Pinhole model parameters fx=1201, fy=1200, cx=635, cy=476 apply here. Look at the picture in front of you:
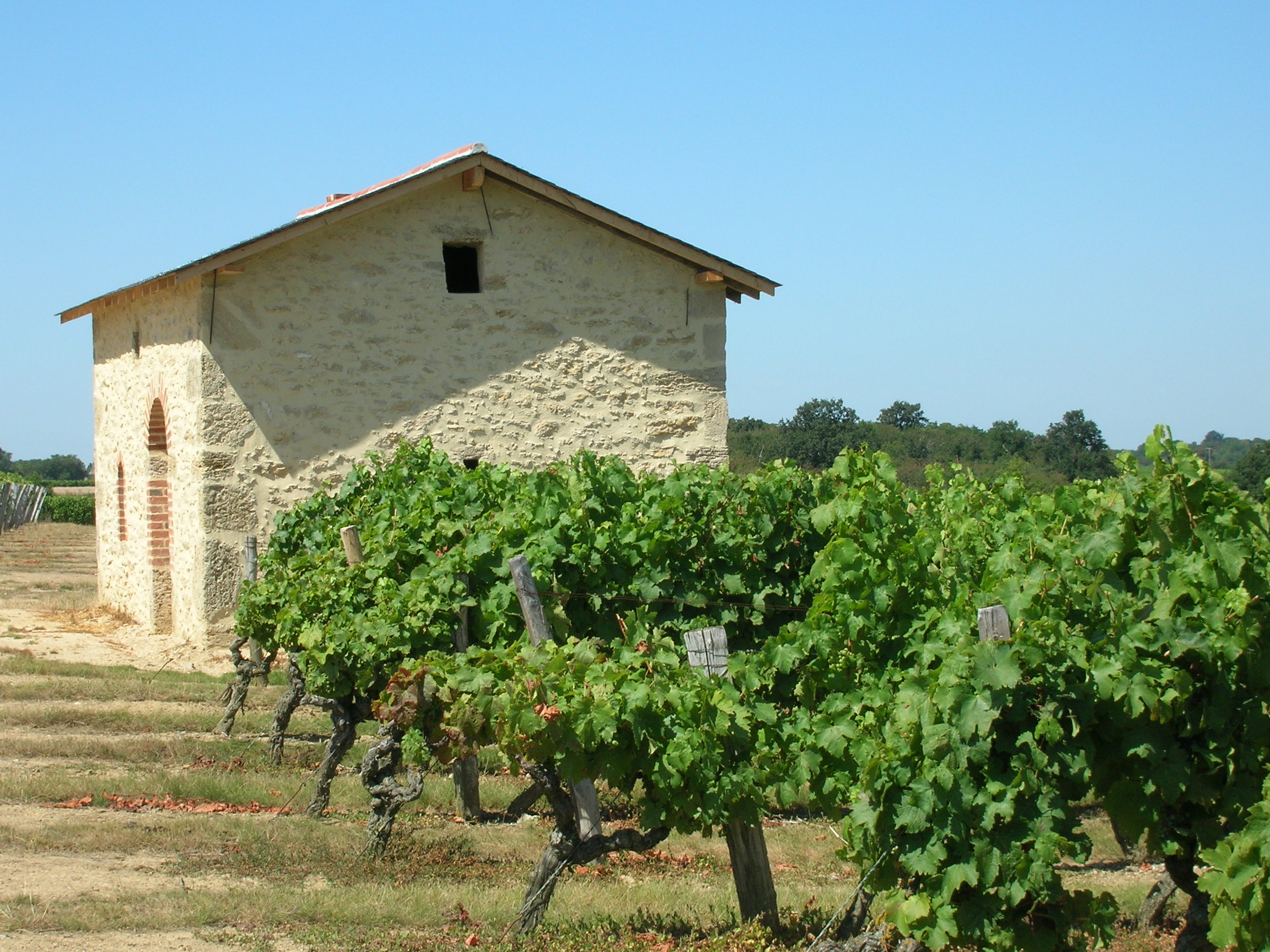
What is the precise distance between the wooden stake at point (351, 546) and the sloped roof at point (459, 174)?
458 cm

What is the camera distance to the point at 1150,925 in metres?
5.29

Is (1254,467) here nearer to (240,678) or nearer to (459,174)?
(459,174)

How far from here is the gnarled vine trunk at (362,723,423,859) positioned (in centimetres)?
568

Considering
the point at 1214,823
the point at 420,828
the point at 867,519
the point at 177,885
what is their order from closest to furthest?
the point at 1214,823 → the point at 867,519 → the point at 177,885 → the point at 420,828

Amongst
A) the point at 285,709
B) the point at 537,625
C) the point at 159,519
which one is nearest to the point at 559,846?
the point at 537,625

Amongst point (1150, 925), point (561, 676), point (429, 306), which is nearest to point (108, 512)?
point (429, 306)

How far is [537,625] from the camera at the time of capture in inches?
201

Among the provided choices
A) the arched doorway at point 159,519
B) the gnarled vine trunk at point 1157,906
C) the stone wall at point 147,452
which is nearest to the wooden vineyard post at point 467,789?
the gnarled vine trunk at point 1157,906

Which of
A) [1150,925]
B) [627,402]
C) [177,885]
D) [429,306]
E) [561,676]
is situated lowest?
[1150,925]

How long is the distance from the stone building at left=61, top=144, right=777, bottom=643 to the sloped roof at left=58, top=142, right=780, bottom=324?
0.08ft

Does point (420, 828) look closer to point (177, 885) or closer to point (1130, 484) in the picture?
point (177, 885)

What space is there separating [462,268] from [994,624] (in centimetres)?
912

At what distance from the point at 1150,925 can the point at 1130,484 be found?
2.44 metres

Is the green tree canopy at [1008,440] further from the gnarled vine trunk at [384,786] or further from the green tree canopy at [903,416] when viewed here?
Result: the gnarled vine trunk at [384,786]
